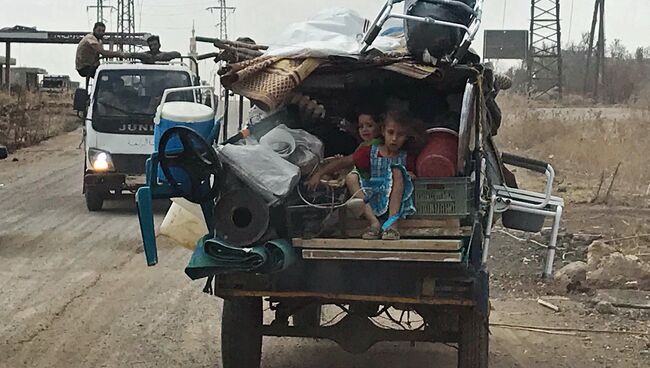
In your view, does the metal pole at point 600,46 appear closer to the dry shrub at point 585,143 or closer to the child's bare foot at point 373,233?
the dry shrub at point 585,143

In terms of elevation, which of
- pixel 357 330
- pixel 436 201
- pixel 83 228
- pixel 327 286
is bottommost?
pixel 83 228

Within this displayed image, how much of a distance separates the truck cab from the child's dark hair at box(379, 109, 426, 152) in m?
7.92

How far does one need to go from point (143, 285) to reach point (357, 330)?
3755 mm

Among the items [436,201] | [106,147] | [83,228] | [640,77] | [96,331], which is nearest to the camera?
[436,201]

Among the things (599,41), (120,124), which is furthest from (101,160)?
(599,41)

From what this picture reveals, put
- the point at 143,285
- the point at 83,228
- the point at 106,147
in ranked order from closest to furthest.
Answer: the point at 143,285 < the point at 83,228 < the point at 106,147

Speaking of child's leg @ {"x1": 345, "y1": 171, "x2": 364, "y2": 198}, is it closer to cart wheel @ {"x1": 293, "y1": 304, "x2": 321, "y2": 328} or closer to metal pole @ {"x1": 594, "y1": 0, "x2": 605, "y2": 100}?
cart wheel @ {"x1": 293, "y1": 304, "x2": 321, "y2": 328}

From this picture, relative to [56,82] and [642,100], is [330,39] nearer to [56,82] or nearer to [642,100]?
[642,100]

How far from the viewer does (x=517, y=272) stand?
10.0 m

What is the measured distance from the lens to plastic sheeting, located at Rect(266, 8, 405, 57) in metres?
5.80

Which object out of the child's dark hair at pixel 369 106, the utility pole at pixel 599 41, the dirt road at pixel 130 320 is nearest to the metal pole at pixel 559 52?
the utility pole at pixel 599 41

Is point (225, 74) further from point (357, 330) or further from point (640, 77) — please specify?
point (640, 77)

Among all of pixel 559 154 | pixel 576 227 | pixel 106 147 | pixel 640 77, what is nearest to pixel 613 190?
pixel 576 227

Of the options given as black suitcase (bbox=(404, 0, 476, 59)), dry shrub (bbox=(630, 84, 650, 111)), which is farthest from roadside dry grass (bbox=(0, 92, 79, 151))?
black suitcase (bbox=(404, 0, 476, 59))
